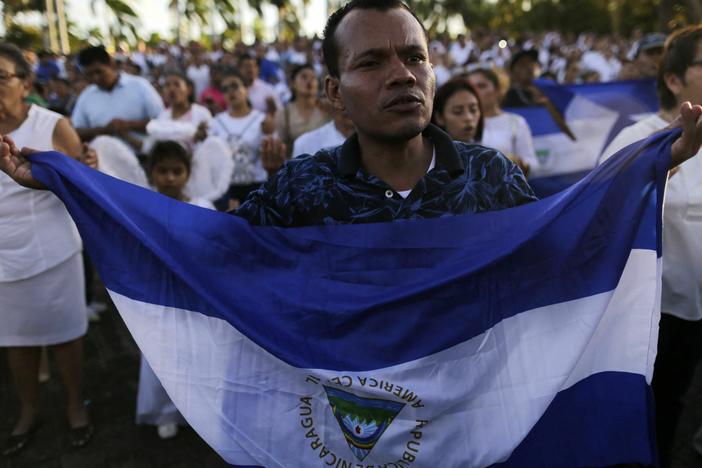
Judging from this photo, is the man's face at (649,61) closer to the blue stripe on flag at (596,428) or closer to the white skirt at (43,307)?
the blue stripe on flag at (596,428)

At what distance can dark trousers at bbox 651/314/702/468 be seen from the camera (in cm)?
243

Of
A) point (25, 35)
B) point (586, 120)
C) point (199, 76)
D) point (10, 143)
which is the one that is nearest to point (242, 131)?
point (10, 143)

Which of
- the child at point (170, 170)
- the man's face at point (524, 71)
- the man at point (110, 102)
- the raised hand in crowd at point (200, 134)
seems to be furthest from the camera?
the man's face at point (524, 71)

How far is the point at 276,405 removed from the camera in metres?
1.86

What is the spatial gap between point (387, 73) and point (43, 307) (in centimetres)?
240

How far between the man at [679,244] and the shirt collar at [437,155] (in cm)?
109

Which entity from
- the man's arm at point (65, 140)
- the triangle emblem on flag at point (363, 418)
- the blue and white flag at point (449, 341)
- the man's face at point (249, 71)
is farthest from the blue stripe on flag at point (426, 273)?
the man's face at point (249, 71)

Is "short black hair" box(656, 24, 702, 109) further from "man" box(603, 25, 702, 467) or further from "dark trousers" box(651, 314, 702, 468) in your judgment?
"dark trousers" box(651, 314, 702, 468)

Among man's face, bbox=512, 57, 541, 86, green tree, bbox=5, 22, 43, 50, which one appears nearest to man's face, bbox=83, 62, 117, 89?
man's face, bbox=512, 57, 541, 86

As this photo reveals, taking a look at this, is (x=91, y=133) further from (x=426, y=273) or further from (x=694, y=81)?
(x=694, y=81)

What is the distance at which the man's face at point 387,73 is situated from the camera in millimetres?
1723

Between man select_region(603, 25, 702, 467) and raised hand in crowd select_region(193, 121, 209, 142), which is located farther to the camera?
raised hand in crowd select_region(193, 121, 209, 142)

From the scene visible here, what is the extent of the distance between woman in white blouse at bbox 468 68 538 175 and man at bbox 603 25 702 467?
1.77 meters

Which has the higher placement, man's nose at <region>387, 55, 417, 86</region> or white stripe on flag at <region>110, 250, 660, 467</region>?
man's nose at <region>387, 55, 417, 86</region>
